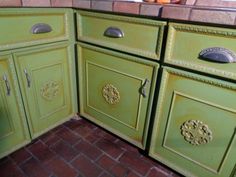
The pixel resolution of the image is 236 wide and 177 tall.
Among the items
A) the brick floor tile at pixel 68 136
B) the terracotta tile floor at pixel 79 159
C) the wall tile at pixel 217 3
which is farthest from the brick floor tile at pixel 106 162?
the wall tile at pixel 217 3

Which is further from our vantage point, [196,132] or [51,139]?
[51,139]

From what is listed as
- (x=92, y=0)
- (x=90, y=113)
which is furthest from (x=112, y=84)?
(x=92, y=0)

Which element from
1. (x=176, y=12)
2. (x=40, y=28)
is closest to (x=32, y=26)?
(x=40, y=28)

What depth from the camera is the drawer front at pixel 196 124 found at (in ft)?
2.72

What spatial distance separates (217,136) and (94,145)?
794mm

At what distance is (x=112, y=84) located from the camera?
1.19m

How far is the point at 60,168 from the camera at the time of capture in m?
1.15

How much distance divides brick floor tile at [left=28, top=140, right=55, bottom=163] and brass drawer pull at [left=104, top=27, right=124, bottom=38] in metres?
0.85

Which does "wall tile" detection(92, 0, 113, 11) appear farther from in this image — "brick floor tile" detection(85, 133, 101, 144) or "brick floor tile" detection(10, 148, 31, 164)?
"brick floor tile" detection(10, 148, 31, 164)

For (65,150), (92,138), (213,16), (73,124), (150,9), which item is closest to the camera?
(213,16)

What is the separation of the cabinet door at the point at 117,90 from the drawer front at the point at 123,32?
0.18ft

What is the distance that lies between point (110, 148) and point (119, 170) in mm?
185

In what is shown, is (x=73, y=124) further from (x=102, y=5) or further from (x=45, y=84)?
(x=102, y=5)

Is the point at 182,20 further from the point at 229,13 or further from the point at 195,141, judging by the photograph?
the point at 195,141
